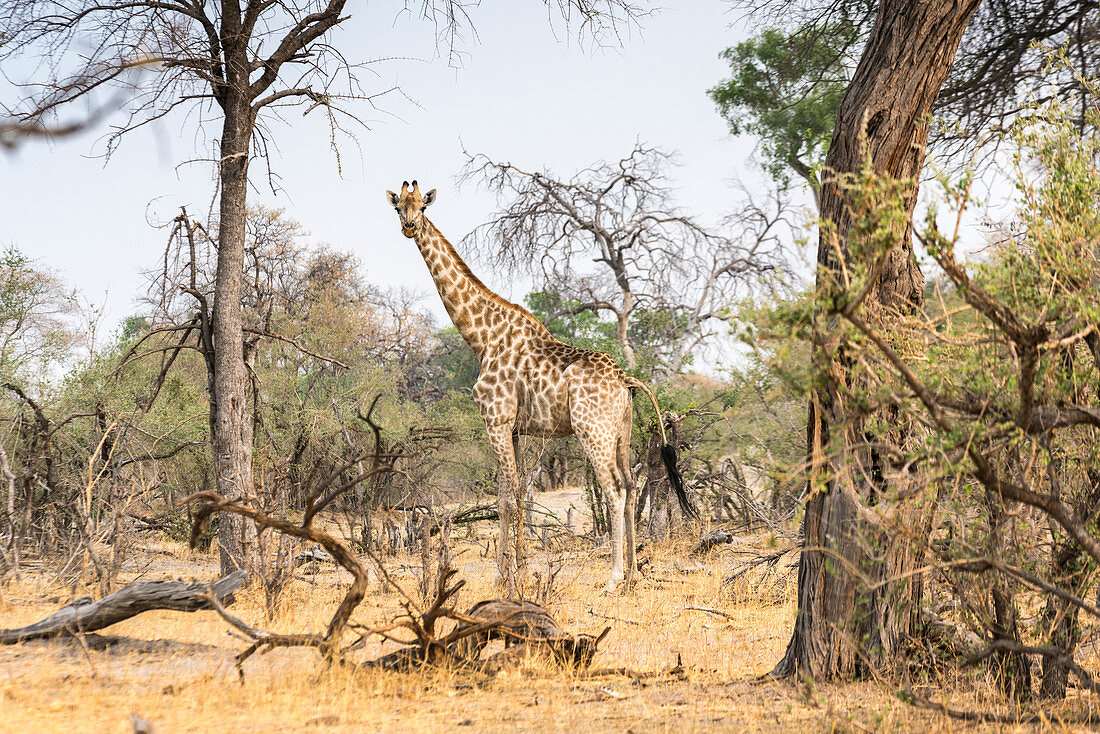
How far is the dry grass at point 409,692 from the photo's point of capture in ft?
11.3

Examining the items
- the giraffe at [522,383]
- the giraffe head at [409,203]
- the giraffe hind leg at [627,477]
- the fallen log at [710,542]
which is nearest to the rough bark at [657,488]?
the fallen log at [710,542]

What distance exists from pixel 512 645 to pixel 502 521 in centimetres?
304

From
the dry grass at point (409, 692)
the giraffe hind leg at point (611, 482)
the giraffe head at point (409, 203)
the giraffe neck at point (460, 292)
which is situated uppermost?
the giraffe head at point (409, 203)

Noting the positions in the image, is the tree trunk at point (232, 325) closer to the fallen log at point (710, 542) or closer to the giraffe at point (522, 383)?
the giraffe at point (522, 383)

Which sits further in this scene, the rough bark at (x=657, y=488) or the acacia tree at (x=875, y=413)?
the rough bark at (x=657, y=488)

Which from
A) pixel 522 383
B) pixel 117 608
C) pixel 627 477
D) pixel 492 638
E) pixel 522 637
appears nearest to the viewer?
pixel 522 637

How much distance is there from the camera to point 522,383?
8039 millimetres

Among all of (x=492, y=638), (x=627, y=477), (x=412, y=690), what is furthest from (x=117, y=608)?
(x=627, y=477)

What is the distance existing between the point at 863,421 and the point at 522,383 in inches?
174

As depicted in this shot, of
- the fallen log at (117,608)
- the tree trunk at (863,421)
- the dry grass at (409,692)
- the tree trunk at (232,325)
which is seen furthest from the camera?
the tree trunk at (232,325)

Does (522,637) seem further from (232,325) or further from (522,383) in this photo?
(232,325)

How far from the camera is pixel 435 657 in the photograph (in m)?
4.41

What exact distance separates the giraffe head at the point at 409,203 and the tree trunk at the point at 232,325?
1457 mm

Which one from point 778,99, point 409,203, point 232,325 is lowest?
point 232,325
